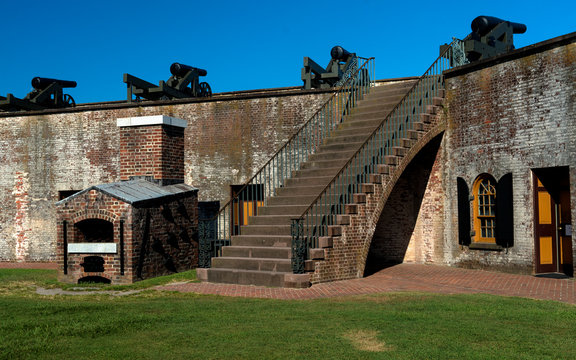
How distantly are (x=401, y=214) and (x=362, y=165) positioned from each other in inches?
114

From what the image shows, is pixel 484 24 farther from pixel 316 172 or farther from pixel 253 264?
pixel 253 264

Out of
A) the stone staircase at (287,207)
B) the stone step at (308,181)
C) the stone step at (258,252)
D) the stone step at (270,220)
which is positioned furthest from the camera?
the stone step at (308,181)

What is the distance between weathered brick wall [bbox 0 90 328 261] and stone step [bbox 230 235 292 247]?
15.6ft

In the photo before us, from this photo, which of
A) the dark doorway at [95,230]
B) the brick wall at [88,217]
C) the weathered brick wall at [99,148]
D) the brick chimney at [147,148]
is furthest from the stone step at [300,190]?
the dark doorway at [95,230]

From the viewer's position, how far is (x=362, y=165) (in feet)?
41.2

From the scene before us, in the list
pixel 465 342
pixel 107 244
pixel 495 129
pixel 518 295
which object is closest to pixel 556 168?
pixel 495 129

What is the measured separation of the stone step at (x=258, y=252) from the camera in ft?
36.1

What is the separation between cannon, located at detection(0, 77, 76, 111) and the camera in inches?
814

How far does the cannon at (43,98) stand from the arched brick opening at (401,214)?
12840mm

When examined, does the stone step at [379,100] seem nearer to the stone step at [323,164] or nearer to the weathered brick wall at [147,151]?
the stone step at [323,164]

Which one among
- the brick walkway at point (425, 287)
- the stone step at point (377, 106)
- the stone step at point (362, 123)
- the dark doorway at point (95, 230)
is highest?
the stone step at point (377, 106)

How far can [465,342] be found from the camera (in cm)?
609

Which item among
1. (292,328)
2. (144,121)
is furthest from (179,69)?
(292,328)

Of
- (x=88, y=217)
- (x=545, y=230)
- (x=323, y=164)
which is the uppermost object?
(x=323, y=164)
